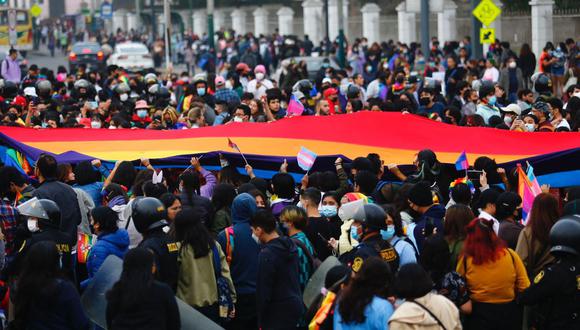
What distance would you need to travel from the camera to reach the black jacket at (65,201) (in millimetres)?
11031

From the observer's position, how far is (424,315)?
747 centimetres

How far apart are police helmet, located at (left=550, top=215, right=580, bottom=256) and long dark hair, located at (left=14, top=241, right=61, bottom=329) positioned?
3180 millimetres

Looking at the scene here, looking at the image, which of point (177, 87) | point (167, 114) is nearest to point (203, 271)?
point (167, 114)

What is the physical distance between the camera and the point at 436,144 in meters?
14.6

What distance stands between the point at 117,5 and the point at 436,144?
71.5m

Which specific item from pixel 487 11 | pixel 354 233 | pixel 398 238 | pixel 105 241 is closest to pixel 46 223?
pixel 105 241

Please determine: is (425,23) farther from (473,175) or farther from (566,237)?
(566,237)

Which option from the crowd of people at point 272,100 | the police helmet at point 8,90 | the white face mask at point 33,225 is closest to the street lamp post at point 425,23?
the crowd of people at point 272,100

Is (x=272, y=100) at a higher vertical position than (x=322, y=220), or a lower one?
higher

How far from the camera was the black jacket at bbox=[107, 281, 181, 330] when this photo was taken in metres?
7.95

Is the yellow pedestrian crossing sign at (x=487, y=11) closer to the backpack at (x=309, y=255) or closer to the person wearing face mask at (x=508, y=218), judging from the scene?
the person wearing face mask at (x=508, y=218)

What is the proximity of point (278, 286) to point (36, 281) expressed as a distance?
1724mm

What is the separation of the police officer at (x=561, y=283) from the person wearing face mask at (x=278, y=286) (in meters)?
1.54

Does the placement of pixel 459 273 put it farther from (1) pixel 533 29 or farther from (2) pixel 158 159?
(1) pixel 533 29
